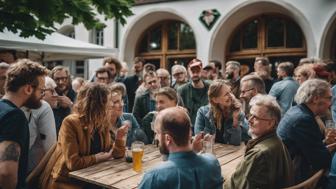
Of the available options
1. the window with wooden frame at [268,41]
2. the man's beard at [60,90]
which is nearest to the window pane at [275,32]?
the window with wooden frame at [268,41]

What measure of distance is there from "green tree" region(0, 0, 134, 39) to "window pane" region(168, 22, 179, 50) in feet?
29.1

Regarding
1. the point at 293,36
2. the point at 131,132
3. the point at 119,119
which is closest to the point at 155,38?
the point at 293,36

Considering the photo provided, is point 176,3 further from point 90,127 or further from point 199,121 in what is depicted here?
point 90,127

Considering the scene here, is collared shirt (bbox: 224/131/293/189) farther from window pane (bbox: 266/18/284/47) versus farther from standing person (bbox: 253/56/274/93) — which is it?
window pane (bbox: 266/18/284/47)

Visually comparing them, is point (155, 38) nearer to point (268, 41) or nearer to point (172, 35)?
point (172, 35)

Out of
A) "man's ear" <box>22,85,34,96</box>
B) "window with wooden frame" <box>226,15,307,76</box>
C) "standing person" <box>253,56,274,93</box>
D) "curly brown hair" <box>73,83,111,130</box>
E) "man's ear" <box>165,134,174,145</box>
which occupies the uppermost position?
"window with wooden frame" <box>226,15,307,76</box>

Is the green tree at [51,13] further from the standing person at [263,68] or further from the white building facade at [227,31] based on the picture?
the white building facade at [227,31]

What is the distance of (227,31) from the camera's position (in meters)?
10.9

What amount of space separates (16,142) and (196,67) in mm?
3621

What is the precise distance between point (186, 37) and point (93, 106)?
910 cm

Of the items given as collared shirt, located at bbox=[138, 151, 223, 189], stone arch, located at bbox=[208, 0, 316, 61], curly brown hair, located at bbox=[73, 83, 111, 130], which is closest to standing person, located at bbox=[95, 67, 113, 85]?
curly brown hair, located at bbox=[73, 83, 111, 130]

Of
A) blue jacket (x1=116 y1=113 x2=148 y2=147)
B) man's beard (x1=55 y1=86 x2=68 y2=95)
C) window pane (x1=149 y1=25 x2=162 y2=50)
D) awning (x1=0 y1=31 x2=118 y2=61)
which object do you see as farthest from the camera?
window pane (x1=149 y1=25 x2=162 y2=50)

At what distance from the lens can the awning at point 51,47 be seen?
5914mm

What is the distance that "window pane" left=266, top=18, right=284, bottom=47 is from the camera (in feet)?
33.8
